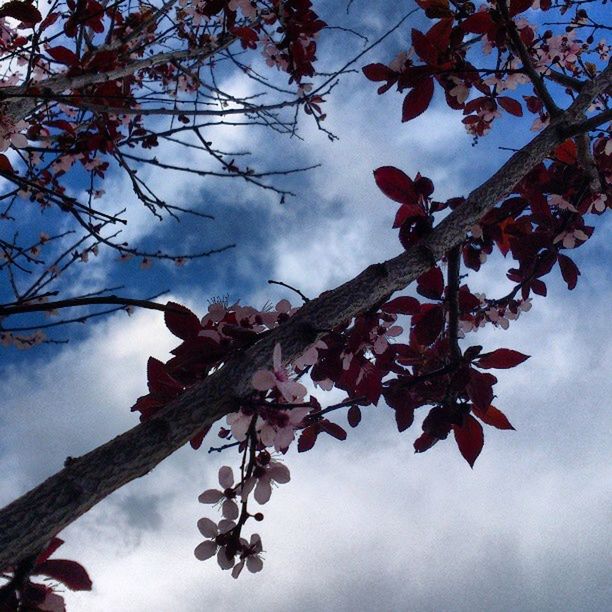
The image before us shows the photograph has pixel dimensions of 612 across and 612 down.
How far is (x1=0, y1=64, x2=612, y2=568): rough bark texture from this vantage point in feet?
2.62

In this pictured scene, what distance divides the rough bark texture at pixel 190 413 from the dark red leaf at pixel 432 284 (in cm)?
43

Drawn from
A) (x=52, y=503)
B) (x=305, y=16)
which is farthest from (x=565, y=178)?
(x=52, y=503)

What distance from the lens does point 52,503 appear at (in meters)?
0.80

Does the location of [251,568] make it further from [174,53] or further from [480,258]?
[174,53]

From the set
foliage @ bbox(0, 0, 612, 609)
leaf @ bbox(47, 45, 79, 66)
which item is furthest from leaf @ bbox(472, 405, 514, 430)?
leaf @ bbox(47, 45, 79, 66)

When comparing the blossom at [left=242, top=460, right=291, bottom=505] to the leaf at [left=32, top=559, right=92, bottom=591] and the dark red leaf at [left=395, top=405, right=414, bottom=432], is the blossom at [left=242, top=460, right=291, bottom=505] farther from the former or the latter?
the dark red leaf at [left=395, top=405, right=414, bottom=432]

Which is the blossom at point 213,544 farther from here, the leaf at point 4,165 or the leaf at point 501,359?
the leaf at point 4,165

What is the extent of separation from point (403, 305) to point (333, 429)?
56 centimetres

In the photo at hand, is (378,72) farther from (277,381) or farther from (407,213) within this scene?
(277,381)

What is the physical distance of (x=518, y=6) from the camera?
5.98 feet

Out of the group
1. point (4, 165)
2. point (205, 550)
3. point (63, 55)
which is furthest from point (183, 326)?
point (63, 55)

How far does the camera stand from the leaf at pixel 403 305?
5.89ft

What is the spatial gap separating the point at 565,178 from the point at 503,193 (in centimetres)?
110

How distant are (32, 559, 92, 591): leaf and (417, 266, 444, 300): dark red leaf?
1.26 meters
